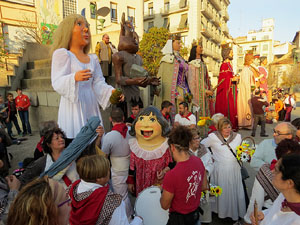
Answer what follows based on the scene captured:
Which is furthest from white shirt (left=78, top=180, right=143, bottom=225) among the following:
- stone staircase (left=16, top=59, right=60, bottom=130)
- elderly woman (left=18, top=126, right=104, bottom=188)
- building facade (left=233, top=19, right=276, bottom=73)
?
building facade (left=233, top=19, right=276, bottom=73)

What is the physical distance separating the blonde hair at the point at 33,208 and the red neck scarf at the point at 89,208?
33cm

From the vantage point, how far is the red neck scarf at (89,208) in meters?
1.47

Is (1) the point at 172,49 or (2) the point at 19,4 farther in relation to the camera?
(2) the point at 19,4

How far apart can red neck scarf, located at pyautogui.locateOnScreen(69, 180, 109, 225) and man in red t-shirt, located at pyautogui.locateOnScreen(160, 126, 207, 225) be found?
24.8 inches

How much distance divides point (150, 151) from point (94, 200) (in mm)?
1133

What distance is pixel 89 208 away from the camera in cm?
150

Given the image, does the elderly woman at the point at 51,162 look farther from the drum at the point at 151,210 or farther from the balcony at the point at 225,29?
the balcony at the point at 225,29

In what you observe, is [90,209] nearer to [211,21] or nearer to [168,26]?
[168,26]

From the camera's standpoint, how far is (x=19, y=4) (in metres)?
18.2

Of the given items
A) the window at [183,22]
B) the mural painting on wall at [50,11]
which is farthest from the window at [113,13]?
the window at [183,22]

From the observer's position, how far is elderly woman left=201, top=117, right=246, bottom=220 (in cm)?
294

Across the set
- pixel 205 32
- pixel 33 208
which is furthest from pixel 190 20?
pixel 33 208

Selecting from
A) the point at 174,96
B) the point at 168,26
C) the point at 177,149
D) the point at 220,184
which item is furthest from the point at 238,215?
the point at 168,26

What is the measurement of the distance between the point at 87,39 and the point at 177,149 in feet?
5.62
